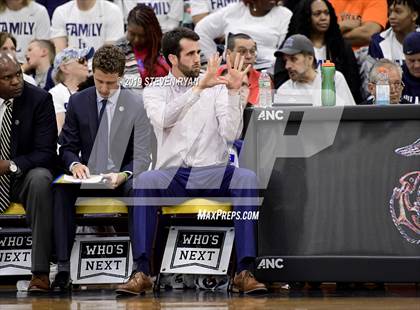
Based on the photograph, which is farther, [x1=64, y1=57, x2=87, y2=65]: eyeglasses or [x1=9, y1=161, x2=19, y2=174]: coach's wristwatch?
[x1=64, y1=57, x2=87, y2=65]: eyeglasses

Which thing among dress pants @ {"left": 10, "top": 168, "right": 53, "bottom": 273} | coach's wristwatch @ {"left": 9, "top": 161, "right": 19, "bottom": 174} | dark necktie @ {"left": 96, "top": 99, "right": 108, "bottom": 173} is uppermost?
dark necktie @ {"left": 96, "top": 99, "right": 108, "bottom": 173}

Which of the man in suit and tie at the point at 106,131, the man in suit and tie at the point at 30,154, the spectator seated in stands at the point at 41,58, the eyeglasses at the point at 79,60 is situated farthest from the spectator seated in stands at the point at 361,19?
the man in suit and tie at the point at 30,154

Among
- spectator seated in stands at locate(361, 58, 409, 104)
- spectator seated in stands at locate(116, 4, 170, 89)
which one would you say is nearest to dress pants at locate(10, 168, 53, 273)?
spectator seated in stands at locate(116, 4, 170, 89)

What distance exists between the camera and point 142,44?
416 inches

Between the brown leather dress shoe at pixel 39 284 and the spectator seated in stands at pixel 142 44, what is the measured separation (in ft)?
8.54

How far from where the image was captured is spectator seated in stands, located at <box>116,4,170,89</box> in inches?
410

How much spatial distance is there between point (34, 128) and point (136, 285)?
1.71 meters

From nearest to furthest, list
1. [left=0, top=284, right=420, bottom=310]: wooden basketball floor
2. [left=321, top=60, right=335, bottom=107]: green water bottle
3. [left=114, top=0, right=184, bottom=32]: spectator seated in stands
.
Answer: [left=0, top=284, right=420, bottom=310]: wooden basketball floor → [left=321, top=60, right=335, bottom=107]: green water bottle → [left=114, top=0, right=184, bottom=32]: spectator seated in stands

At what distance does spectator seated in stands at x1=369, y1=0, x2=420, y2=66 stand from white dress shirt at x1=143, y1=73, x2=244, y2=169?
3.01 meters

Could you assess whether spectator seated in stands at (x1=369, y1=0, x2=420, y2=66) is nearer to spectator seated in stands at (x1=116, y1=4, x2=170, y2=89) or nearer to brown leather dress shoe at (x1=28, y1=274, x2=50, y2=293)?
spectator seated in stands at (x1=116, y1=4, x2=170, y2=89)

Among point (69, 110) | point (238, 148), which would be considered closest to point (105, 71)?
point (69, 110)

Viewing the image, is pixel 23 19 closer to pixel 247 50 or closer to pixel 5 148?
pixel 247 50

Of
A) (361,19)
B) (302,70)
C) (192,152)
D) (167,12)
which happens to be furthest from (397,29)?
(192,152)

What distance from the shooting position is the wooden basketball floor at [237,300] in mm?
7191
